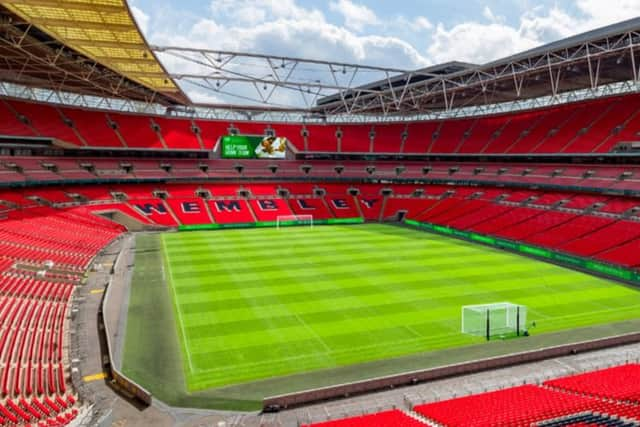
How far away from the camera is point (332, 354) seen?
16.3 meters

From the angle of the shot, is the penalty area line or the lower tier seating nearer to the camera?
the lower tier seating

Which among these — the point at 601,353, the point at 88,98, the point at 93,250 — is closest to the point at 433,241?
the point at 601,353

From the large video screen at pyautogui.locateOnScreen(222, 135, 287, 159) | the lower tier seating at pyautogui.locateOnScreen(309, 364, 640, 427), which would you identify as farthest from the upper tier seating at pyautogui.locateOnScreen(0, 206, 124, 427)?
the large video screen at pyautogui.locateOnScreen(222, 135, 287, 159)

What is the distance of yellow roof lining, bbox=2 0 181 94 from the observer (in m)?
21.5

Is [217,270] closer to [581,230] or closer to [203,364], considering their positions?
[203,364]

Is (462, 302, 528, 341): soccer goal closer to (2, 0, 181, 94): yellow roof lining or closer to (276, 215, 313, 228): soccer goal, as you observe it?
(2, 0, 181, 94): yellow roof lining

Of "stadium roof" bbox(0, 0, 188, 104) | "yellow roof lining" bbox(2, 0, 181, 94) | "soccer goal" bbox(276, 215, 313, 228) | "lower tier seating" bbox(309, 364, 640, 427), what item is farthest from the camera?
"soccer goal" bbox(276, 215, 313, 228)

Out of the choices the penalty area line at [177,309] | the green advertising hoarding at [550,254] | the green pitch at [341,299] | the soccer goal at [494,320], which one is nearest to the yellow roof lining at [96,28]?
the penalty area line at [177,309]

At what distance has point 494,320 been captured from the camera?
19.3 m

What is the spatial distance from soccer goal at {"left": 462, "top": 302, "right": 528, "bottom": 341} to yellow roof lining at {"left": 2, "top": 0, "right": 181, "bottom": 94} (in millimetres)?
21728

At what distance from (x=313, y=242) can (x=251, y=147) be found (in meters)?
18.9

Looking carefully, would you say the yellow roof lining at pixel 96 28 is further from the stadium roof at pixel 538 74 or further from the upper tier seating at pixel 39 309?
the stadium roof at pixel 538 74

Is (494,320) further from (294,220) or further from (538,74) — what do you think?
(294,220)

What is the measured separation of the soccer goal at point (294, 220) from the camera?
A: 48250mm
